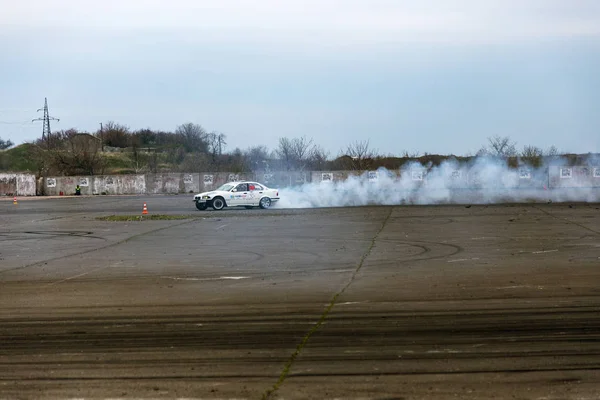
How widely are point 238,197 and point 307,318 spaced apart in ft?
90.0

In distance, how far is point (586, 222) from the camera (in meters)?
23.8

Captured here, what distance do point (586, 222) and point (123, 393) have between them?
2102 cm

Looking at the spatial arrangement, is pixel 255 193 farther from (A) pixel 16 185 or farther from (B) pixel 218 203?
(A) pixel 16 185

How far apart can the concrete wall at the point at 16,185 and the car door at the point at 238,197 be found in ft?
112

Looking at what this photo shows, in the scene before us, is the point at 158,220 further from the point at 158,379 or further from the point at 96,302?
the point at 158,379

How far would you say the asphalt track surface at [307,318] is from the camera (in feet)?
21.3

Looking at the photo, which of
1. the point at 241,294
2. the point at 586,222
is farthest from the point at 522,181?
the point at 241,294

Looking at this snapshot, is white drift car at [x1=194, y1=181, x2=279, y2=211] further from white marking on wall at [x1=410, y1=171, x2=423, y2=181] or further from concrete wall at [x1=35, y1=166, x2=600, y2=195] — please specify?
white marking on wall at [x1=410, y1=171, x2=423, y2=181]

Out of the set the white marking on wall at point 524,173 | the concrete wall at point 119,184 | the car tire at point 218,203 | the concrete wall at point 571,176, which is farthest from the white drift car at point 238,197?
the concrete wall at point 119,184

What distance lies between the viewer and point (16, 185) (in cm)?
6322

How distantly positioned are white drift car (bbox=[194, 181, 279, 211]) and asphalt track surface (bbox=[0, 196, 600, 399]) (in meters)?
15.9

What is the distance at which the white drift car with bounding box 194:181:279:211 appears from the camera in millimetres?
36219

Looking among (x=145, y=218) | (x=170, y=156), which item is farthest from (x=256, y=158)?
(x=145, y=218)

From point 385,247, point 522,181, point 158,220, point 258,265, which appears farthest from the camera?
point 522,181
